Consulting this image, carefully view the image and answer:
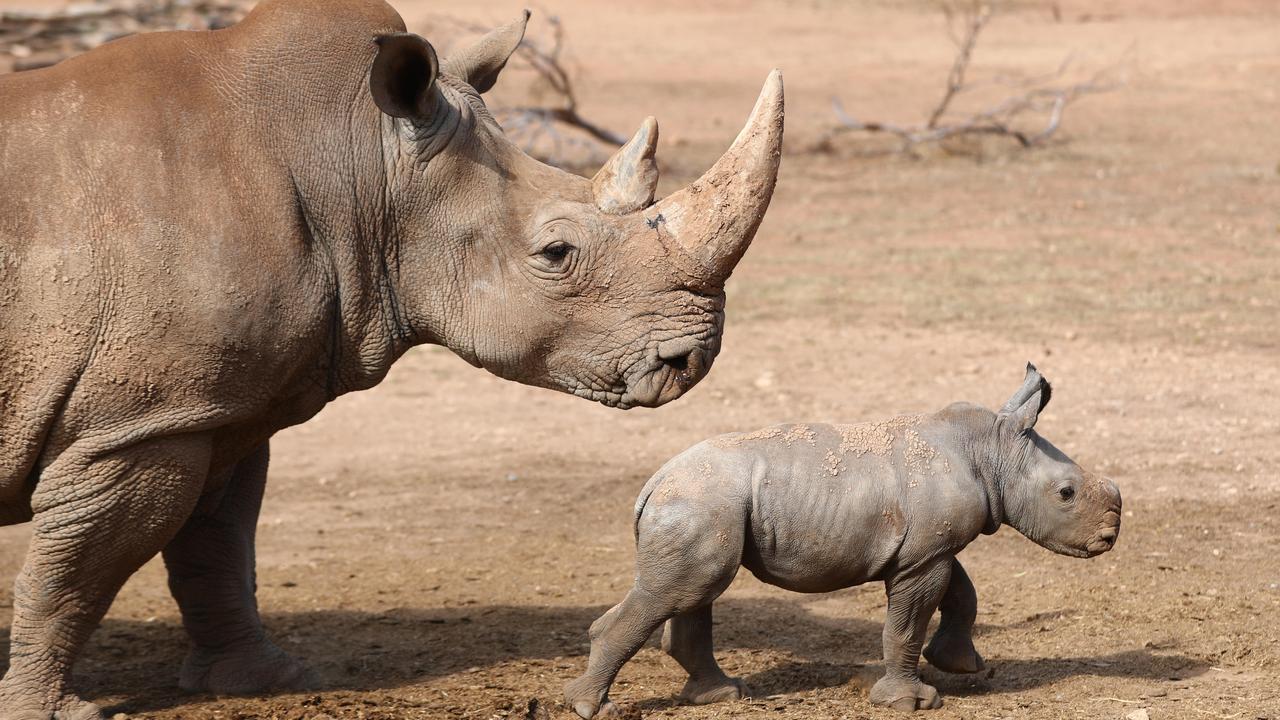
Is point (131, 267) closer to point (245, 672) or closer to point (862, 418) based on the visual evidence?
point (245, 672)

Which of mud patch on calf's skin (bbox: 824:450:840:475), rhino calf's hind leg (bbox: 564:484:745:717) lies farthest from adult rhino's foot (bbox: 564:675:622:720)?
mud patch on calf's skin (bbox: 824:450:840:475)

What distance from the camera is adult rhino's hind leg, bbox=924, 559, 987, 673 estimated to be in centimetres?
550

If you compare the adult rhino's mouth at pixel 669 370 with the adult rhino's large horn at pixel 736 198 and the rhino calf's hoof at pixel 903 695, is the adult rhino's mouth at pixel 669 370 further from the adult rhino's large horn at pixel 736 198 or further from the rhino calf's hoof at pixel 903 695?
the rhino calf's hoof at pixel 903 695

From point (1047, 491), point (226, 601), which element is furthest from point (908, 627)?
point (226, 601)

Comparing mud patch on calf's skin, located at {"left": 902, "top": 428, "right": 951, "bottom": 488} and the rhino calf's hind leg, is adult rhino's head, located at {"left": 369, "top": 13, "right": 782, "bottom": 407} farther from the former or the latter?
mud patch on calf's skin, located at {"left": 902, "top": 428, "right": 951, "bottom": 488}

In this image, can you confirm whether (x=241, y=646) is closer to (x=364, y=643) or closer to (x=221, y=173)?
(x=364, y=643)

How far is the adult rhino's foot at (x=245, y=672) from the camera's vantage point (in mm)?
5863

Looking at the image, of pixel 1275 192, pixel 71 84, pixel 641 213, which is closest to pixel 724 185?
Answer: pixel 641 213

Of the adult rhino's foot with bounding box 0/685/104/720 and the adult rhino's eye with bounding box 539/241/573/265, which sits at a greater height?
the adult rhino's eye with bounding box 539/241/573/265

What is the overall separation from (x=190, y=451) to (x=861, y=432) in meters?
2.01

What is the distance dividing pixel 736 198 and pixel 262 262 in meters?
1.35

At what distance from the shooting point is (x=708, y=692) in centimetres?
539

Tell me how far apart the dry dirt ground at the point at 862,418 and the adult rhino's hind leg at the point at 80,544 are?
1.87ft

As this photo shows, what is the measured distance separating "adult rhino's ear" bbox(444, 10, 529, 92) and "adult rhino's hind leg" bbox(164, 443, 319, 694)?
1409 millimetres
